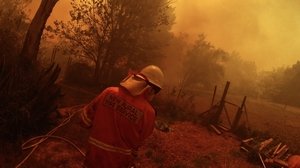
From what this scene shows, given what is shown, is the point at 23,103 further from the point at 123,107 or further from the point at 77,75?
the point at 77,75

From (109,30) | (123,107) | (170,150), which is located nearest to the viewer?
(123,107)

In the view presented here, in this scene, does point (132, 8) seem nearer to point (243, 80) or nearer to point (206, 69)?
point (206, 69)

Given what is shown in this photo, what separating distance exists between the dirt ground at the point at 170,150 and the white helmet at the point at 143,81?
409 centimetres

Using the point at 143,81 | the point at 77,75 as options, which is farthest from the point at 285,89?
the point at 143,81

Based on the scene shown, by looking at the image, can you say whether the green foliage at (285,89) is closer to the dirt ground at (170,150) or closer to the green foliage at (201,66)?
the green foliage at (201,66)

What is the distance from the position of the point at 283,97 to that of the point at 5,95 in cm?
5076

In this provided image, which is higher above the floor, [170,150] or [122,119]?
[122,119]

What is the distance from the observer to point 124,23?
829 inches

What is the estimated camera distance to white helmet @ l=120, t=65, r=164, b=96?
379 cm

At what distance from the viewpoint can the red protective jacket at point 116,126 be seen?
12.4ft

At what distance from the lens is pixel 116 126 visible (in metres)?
3.79

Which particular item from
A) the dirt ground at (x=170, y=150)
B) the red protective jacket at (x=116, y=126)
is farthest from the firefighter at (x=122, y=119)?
the dirt ground at (x=170, y=150)

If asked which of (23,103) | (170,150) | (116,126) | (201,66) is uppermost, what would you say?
(201,66)

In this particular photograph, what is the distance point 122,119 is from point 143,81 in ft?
1.62
